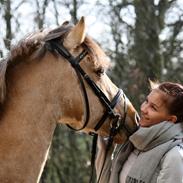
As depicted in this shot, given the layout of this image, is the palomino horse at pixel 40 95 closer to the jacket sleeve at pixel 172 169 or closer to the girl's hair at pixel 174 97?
the girl's hair at pixel 174 97

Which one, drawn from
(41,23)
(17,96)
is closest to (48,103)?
(17,96)

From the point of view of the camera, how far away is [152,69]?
888 centimetres

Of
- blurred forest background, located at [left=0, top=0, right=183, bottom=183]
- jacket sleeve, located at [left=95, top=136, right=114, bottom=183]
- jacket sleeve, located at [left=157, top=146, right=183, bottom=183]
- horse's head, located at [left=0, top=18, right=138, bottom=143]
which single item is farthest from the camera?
blurred forest background, located at [left=0, top=0, right=183, bottom=183]

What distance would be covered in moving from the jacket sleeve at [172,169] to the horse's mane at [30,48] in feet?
2.38

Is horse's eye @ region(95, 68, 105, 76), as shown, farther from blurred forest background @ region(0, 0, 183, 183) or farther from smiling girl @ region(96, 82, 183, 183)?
blurred forest background @ region(0, 0, 183, 183)

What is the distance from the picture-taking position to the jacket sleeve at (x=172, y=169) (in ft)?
8.00

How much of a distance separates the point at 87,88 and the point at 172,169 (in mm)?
648

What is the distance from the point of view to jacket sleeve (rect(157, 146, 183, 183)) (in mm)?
2438

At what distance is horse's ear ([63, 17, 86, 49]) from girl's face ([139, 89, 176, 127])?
0.52 meters

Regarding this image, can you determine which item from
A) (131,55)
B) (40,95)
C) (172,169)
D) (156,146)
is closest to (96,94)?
(40,95)

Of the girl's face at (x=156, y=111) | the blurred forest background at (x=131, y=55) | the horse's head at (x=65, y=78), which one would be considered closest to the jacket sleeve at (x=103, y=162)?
the horse's head at (x=65, y=78)

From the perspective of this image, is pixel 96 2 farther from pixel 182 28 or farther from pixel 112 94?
pixel 112 94

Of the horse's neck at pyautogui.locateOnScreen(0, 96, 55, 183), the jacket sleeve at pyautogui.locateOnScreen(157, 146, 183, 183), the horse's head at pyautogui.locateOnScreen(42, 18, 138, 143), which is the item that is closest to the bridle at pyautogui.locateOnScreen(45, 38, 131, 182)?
the horse's head at pyautogui.locateOnScreen(42, 18, 138, 143)

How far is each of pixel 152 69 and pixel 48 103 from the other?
6.47m
